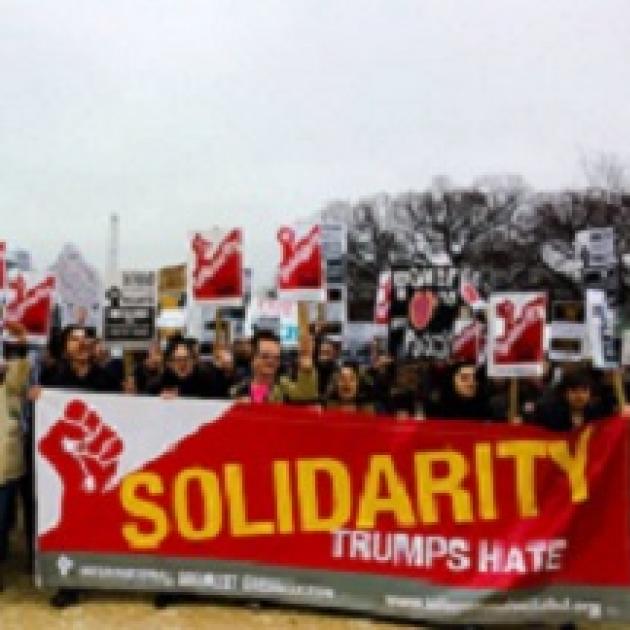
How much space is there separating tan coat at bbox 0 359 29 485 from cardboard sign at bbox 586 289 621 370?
3.71 metres

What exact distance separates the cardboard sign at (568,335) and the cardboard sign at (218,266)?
3.63 m

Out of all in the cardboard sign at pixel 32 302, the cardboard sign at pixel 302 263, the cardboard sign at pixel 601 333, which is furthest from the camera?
the cardboard sign at pixel 302 263

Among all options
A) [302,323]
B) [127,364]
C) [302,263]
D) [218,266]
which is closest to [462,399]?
[302,323]

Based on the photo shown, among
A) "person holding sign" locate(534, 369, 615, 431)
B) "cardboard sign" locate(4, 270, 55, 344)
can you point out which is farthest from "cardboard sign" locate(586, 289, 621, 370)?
"cardboard sign" locate(4, 270, 55, 344)

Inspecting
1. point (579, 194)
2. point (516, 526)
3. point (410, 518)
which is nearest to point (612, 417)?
point (516, 526)

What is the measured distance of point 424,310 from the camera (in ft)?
34.6

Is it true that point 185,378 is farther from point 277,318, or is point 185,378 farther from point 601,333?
point 277,318

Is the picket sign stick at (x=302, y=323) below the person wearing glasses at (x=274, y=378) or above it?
above

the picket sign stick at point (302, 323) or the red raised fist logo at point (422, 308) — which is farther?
the red raised fist logo at point (422, 308)

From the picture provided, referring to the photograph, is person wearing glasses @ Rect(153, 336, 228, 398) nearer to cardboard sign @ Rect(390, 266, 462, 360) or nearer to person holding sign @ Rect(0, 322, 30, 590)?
person holding sign @ Rect(0, 322, 30, 590)

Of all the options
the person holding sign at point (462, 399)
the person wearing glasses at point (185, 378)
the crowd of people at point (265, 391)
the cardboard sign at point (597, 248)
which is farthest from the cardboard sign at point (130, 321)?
the cardboard sign at point (597, 248)

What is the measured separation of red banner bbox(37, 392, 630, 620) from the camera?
5.98 meters

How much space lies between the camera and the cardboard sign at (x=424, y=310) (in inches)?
398

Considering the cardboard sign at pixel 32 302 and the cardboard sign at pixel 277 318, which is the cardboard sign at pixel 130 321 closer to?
the cardboard sign at pixel 32 302
